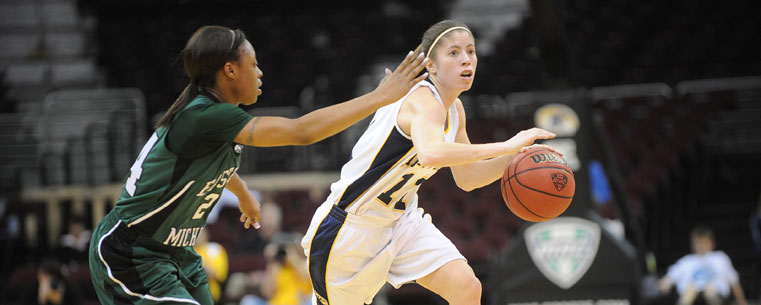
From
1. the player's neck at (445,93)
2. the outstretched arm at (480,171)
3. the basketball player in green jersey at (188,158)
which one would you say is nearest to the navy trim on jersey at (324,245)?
the outstretched arm at (480,171)

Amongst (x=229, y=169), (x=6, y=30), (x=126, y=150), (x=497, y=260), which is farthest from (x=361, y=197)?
(x=6, y=30)

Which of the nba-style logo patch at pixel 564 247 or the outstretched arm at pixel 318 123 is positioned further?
the nba-style logo patch at pixel 564 247

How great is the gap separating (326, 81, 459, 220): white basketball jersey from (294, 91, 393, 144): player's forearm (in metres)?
0.80

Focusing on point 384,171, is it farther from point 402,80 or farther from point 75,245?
point 75,245

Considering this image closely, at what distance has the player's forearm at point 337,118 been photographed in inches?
119

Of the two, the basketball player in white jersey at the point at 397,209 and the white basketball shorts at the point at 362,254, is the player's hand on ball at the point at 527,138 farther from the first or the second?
the white basketball shorts at the point at 362,254

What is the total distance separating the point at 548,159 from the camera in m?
3.83

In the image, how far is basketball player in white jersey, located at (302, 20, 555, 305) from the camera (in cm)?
380

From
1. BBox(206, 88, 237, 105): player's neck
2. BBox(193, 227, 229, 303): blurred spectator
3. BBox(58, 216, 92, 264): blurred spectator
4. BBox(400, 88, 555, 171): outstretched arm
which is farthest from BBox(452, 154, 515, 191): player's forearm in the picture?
BBox(58, 216, 92, 264): blurred spectator

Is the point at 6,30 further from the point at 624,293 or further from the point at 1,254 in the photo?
the point at 624,293

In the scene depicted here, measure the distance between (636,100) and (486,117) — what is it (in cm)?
223

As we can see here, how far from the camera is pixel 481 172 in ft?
13.1

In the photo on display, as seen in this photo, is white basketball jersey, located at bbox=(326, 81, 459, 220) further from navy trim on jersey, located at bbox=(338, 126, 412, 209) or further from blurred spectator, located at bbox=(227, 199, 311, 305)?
blurred spectator, located at bbox=(227, 199, 311, 305)

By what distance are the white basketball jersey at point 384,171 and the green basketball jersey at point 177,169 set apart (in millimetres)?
886
